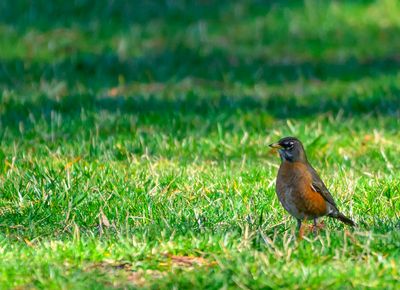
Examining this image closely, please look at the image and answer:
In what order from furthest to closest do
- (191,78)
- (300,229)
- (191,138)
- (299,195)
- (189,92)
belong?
(191,78) < (189,92) < (191,138) < (299,195) < (300,229)

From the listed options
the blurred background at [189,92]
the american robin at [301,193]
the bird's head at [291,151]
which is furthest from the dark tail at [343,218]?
the blurred background at [189,92]

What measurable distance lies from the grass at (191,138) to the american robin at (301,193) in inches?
7.1

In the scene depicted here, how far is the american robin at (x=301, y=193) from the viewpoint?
20.7 feet

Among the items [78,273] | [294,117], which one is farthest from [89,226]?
[294,117]

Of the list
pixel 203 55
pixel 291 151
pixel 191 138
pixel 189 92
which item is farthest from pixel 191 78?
pixel 291 151

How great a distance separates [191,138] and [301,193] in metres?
3.06

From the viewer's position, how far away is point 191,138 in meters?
9.33

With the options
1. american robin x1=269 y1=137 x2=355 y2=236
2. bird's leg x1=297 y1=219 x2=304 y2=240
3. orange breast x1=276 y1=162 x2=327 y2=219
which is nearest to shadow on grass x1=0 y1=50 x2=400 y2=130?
american robin x1=269 y1=137 x2=355 y2=236

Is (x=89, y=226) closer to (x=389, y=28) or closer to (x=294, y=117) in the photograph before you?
(x=294, y=117)

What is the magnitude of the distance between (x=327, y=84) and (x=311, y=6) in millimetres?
3565

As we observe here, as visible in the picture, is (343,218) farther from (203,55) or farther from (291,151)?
(203,55)

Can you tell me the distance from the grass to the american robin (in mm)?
179

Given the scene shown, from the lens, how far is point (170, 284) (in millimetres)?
5219

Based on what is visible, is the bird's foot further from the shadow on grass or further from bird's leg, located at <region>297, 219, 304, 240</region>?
the shadow on grass
